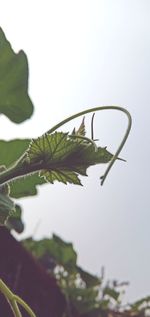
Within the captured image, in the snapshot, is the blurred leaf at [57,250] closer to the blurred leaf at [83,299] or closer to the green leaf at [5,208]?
the blurred leaf at [83,299]

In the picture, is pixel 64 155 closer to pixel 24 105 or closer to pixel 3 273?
pixel 24 105

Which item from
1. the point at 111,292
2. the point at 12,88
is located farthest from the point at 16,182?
the point at 111,292

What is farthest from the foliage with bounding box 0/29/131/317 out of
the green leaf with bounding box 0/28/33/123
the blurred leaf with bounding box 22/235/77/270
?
the blurred leaf with bounding box 22/235/77/270

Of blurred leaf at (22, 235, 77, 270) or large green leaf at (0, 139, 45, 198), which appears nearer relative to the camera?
large green leaf at (0, 139, 45, 198)

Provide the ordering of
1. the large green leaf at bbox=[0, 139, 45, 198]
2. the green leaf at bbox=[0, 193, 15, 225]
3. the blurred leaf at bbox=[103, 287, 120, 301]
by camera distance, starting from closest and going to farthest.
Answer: the green leaf at bbox=[0, 193, 15, 225]
the large green leaf at bbox=[0, 139, 45, 198]
the blurred leaf at bbox=[103, 287, 120, 301]

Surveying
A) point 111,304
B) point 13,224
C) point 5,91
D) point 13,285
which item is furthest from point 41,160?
point 111,304

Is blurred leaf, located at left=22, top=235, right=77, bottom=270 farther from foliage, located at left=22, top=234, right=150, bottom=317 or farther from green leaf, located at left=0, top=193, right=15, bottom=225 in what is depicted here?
green leaf, located at left=0, top=193, right=15, bottom=225
